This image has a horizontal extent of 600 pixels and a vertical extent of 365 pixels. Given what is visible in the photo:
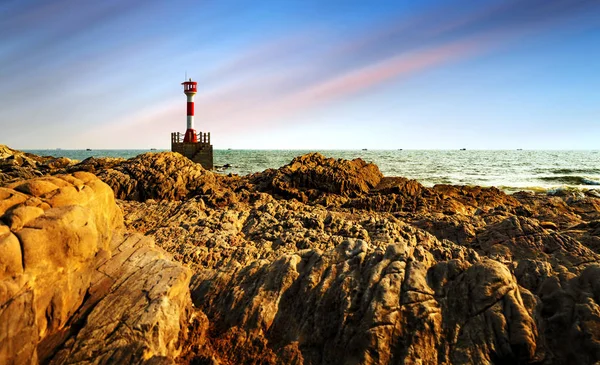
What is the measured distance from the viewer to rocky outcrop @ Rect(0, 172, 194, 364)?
5.07 metres

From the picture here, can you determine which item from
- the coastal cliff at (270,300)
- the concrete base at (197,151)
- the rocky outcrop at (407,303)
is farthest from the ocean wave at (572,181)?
the concrete base at (197,151)

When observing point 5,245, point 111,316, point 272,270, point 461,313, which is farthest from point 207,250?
point 461,313

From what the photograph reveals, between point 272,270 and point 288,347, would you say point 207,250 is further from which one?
point 288,347

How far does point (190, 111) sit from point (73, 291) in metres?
41.0

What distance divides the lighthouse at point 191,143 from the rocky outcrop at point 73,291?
36.6m

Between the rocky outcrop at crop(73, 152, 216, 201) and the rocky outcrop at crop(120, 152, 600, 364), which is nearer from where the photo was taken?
the rocky outcrop at crop(120, 152, 600, 364)

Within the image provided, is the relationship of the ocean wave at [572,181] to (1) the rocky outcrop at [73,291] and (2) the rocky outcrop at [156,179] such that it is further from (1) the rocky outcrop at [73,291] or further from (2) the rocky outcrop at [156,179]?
(1) the rocky outcrop at [73,291]

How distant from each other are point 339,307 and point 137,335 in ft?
9.87

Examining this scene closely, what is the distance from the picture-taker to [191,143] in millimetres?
43000

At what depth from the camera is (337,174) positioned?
21969 mm

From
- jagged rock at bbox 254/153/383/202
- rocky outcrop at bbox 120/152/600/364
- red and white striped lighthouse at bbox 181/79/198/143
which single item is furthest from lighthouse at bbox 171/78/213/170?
rocky outcrop at bbox 120/152/600/364

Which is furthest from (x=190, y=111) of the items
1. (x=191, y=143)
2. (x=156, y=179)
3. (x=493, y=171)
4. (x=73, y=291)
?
(x=73, y=291)

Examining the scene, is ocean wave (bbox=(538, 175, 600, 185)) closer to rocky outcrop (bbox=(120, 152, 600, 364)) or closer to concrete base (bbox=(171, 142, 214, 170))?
rocky outcrop (bbox=(120, 152, 600, 364))

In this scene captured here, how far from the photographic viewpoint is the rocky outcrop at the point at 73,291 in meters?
5.07
